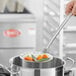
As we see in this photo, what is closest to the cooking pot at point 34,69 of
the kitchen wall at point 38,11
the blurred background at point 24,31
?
the blurred background at point 24,31

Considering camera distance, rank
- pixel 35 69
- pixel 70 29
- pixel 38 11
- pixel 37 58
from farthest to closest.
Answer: pixel 38 11, pixel 70 29, pixel 37 58, pixel 35 69

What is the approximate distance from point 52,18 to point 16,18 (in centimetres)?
35

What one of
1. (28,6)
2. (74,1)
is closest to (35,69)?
(74,1)

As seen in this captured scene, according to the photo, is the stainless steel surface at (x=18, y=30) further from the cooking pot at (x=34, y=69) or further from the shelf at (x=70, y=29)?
the cooking pot at (x=34, y=69)

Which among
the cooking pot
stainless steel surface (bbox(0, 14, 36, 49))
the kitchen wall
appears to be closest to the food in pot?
the cooking pot

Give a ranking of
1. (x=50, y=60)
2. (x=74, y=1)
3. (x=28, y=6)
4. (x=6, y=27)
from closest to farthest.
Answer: (x=50, y=60)
(x=74, y=1)
(x=6, y=27)
(x=28, y=6)

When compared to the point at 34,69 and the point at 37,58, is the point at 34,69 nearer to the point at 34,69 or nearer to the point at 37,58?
the point at 34,69

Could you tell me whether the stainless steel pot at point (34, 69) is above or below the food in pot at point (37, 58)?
below

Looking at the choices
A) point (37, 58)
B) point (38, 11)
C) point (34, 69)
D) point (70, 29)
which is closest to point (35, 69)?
point (34, 69)

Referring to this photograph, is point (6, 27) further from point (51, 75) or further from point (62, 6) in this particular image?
point (51, 75)

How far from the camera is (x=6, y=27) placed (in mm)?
2619

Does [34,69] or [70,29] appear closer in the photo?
[34,69]

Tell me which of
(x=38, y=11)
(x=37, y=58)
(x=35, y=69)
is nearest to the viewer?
(x=35, y=69)

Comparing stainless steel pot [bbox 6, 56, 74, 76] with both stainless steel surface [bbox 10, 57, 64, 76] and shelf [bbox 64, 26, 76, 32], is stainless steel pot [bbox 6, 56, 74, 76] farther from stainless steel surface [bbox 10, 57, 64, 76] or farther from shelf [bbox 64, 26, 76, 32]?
shelf [bbox 64, 26, 76, 32]
